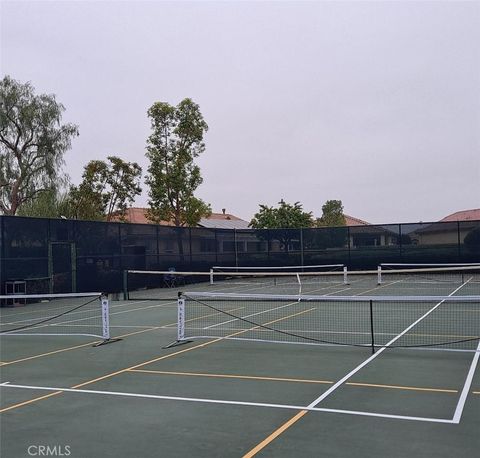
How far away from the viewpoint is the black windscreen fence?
24.9m

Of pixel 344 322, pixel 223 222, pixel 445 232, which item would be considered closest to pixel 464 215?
pixel 223 222

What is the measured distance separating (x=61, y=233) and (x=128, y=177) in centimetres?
2205

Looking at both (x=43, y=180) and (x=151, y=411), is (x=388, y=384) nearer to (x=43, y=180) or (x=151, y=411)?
(x=151, y=411)

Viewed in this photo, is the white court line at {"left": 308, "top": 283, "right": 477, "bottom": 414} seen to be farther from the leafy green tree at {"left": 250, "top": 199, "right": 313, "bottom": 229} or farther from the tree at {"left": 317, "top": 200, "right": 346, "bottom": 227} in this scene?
the tree at {"left": 317, "top": 200, "right": 346, "bottom": 227}

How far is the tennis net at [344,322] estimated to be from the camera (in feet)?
40.3

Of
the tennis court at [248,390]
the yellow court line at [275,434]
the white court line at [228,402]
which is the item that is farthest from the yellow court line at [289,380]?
the yellow court line at [275,434]

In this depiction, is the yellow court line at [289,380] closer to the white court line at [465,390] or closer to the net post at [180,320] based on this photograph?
the white court line at [465,390]

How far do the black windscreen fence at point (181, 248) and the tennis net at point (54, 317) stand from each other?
1.04 meters

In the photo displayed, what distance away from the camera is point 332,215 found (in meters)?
75.8

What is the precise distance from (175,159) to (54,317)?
1105 inches

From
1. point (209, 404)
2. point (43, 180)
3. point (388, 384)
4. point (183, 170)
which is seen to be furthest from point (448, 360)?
point (43, 180)

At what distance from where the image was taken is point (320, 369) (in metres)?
9.77

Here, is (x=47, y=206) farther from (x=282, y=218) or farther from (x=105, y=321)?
(x=105, y=321)

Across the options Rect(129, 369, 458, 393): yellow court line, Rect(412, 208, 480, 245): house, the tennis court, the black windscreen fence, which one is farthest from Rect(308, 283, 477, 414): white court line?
Rect(412, 208, 480, 245): house
